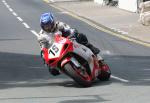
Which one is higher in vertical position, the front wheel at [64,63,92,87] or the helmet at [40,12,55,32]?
the helmet at [40,12,55,32]

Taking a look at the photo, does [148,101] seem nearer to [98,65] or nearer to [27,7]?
[98,65]

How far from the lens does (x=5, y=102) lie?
11109mm

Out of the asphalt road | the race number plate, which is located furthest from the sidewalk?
the race number plate

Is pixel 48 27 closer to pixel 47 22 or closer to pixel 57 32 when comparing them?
pixel 47 22

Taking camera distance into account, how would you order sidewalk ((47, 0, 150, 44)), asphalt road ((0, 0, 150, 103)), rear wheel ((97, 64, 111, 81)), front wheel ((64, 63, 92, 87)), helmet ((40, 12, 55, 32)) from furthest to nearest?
sidewalk ((47, 0, 150, 44)) → rear wheel ((97, 64, 111, 81)) → helmet ((40, 12, 55, 32)) → front wheel ((64, 63, 92, 87)) → asphalt road ((0, 0, 150, 103))

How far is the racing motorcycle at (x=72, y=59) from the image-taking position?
1245 centimetres

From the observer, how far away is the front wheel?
12398 mm

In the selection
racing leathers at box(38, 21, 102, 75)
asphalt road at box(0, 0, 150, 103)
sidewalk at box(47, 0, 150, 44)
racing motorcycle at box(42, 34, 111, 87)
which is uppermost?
racing leathers at box(38, 21, 102, 75)

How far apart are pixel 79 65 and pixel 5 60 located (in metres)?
5.82

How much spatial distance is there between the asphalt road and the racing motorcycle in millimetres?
241

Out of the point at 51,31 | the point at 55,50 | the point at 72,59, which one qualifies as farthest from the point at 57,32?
the point at 72,59

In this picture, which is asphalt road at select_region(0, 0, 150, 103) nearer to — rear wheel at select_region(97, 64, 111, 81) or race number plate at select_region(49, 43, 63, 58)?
rear wheel at select_region(97, 64, 111, 81)

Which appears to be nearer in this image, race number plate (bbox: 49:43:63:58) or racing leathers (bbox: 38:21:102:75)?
race number plate (bbox: 49:43:63:58)

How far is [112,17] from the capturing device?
104ft
